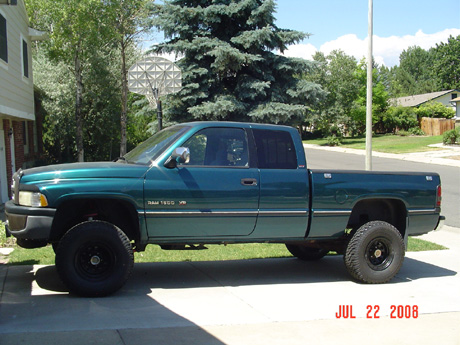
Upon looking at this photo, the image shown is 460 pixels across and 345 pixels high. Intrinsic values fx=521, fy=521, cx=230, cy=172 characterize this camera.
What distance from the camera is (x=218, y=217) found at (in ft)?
20.9

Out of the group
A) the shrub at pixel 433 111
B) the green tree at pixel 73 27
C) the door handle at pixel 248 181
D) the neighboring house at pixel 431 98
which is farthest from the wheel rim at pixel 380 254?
the neighboring house at pixel 431 98

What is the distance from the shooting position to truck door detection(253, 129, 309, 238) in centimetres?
657

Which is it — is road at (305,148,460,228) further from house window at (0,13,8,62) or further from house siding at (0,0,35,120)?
house window at (0,13,8,62)

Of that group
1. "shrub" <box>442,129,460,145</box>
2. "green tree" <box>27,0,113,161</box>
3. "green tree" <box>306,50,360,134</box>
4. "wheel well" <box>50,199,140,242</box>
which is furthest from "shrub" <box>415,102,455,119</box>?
"wheel well" <box>50,199,140,242</box>

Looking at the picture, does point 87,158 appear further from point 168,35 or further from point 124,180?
point 124,180

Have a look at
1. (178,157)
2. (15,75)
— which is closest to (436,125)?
(15,75)

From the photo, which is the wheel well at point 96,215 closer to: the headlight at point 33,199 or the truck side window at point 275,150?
the headlight at point 33,199

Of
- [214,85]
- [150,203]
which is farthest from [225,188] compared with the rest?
[214,85]

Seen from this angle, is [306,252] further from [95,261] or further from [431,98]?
[431,98]

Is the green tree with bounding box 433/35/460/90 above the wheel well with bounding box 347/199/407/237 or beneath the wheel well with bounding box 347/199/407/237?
above

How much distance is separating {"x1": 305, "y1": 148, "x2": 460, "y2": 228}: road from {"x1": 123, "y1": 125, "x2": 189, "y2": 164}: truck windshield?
8.49 m

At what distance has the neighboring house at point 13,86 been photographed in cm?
1417

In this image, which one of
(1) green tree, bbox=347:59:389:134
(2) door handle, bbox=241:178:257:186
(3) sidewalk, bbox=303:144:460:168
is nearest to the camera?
(2) door handle, bbox=241:178:257:186

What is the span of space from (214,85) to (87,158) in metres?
10.3
